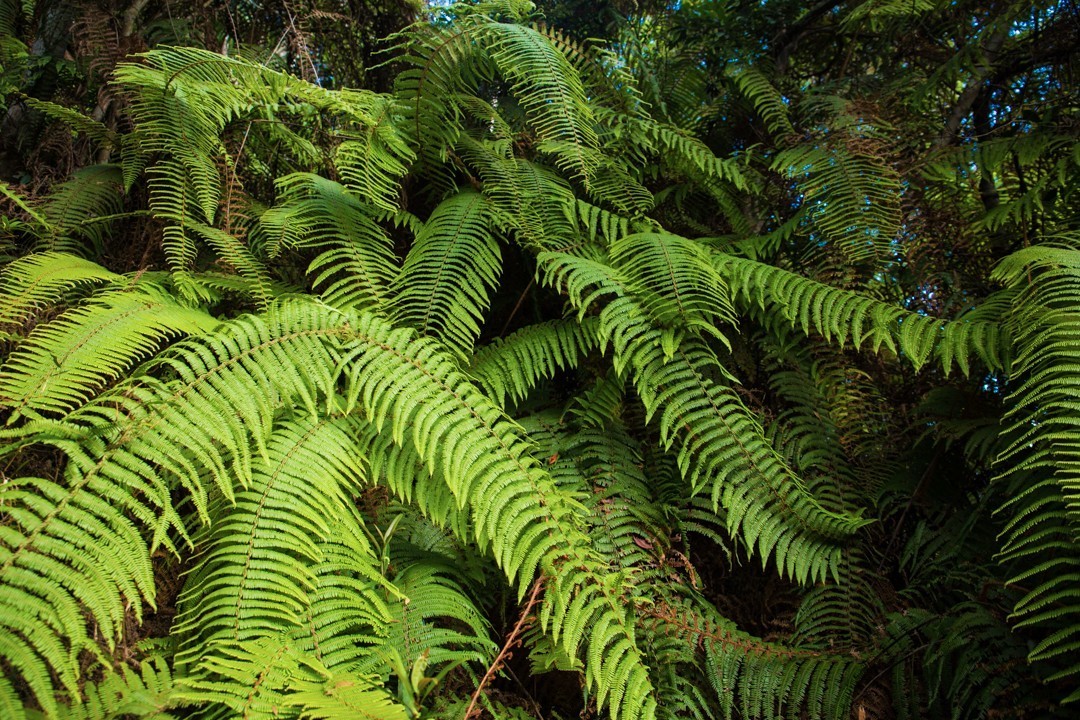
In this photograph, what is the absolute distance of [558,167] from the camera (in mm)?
2852

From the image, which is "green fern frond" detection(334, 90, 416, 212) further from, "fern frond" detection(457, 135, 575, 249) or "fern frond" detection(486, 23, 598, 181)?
"fern frond" detection(486, 23, 598, 181)

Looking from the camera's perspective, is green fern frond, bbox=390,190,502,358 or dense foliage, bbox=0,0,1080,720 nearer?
dense foliage, bbox=0,0,1080,720

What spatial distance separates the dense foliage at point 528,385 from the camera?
4.40 ft

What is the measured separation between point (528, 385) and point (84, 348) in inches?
54.3

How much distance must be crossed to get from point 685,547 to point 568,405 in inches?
24.4

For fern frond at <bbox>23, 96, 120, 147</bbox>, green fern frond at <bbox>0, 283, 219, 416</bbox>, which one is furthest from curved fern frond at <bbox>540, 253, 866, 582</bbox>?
fern frond at <bbox>23, 96, 120, 147</bbox>

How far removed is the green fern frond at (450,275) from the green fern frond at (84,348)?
2.20 ft

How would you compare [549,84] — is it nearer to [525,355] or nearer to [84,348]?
[525,355]

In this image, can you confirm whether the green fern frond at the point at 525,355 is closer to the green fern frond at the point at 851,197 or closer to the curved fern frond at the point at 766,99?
the green fern frond at the point at 851,197

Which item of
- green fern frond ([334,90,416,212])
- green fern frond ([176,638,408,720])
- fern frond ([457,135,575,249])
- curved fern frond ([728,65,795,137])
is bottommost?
green fern frond ([176,638,408,720])

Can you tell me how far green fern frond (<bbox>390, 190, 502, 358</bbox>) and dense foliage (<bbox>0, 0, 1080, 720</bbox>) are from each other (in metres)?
0.02

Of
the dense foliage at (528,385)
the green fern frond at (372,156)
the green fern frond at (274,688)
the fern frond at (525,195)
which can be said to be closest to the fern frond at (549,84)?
the dense foliage at (528,385)

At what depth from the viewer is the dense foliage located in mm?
1342

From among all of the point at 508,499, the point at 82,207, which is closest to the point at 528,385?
the point at 508,499
